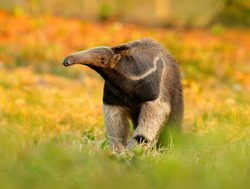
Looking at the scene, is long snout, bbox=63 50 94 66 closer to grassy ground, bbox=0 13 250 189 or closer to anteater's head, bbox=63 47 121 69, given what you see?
anteater's head, bbox=63 47 121 69

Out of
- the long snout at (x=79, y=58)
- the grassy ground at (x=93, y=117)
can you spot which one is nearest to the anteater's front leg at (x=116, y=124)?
the grassy ground at (x=93, y=117)

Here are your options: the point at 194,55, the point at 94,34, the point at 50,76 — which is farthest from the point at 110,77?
the point at 94,34

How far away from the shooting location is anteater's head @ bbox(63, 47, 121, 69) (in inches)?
214

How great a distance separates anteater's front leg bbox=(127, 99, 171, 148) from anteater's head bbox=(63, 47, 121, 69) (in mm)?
496

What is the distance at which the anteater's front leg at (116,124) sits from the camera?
20.6 feet

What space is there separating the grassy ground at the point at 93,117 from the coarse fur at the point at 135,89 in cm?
24

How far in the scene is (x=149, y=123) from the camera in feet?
20.0

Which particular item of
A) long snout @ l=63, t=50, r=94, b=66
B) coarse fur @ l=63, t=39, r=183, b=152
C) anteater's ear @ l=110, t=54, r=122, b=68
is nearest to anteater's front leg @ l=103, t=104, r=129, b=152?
coarse fur @ l=63, t=39, r=183, b=152

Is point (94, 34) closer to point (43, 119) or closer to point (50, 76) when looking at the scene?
point (50, 76)

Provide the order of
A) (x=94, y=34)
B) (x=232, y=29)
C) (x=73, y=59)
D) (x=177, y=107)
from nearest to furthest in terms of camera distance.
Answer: (x=73, y=59) < (x=177, y=107) < (x=94, y=34) < (x=232, y=29)

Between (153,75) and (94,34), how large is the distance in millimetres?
11242

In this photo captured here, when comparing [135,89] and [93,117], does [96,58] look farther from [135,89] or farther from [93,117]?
[93,117]

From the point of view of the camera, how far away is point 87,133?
6.73m

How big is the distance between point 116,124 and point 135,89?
1.60 ft
